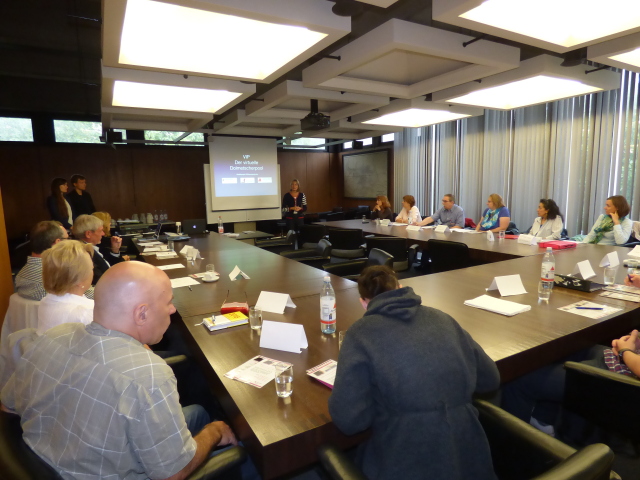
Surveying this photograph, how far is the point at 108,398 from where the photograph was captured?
0.98 meters

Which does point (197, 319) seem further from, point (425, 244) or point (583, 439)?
point (425, 244)

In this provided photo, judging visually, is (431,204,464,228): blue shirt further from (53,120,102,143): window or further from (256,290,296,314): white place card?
(53,120,102,143): window

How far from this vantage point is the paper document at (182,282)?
9.06ft

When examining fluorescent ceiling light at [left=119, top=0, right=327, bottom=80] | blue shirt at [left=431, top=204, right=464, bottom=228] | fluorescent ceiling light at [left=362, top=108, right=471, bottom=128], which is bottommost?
blue shirt at [left=431, top=204, right=464, bottom=228]

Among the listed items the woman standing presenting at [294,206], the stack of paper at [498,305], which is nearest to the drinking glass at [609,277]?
the stack of paper at [498,305]

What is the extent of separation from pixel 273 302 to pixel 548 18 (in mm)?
2753

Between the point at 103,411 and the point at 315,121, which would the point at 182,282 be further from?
the point at 315,121

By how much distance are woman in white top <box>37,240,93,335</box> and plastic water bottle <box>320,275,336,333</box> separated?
1.10 metres

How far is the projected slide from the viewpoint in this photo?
9422 mm

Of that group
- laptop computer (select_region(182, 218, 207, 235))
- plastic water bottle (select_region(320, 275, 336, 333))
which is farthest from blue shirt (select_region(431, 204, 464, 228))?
plastic water bottle (select_region(320, 275, 336, 333))

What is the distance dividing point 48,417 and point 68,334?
0.23 meters

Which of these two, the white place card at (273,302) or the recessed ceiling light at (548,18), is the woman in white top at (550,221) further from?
the white place card at (273,302)

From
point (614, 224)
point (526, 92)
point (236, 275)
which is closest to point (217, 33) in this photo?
point (236, 275)

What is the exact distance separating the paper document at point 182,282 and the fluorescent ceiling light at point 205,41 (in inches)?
71.1
